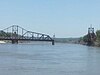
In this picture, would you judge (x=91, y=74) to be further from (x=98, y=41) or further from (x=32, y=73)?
(x=98, y=41)

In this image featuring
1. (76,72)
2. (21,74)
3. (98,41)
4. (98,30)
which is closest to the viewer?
(21,74)

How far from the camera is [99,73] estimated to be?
40781 millimetres

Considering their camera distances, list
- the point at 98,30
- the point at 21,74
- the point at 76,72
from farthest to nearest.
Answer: the point at 98,30
the point at 76,72
the point at 21,74

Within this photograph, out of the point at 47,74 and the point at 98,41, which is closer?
the point at 47,74

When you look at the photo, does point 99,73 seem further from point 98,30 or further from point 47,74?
point 98,30

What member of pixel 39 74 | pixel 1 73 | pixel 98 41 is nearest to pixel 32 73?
pixel 39 74

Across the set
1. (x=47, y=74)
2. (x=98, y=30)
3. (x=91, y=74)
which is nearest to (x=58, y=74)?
(x=47, y=74)

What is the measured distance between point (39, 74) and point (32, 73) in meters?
0.85

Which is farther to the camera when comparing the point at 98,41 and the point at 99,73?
the point at 98,41

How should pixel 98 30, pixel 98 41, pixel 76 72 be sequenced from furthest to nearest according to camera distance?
pixel 98 30 → pixel 98 41 → pixel 76 72

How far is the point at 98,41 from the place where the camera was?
579ft

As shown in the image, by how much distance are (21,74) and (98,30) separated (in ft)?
505

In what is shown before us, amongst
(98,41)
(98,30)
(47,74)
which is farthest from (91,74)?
(98,30)

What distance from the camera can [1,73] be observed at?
3869cm
